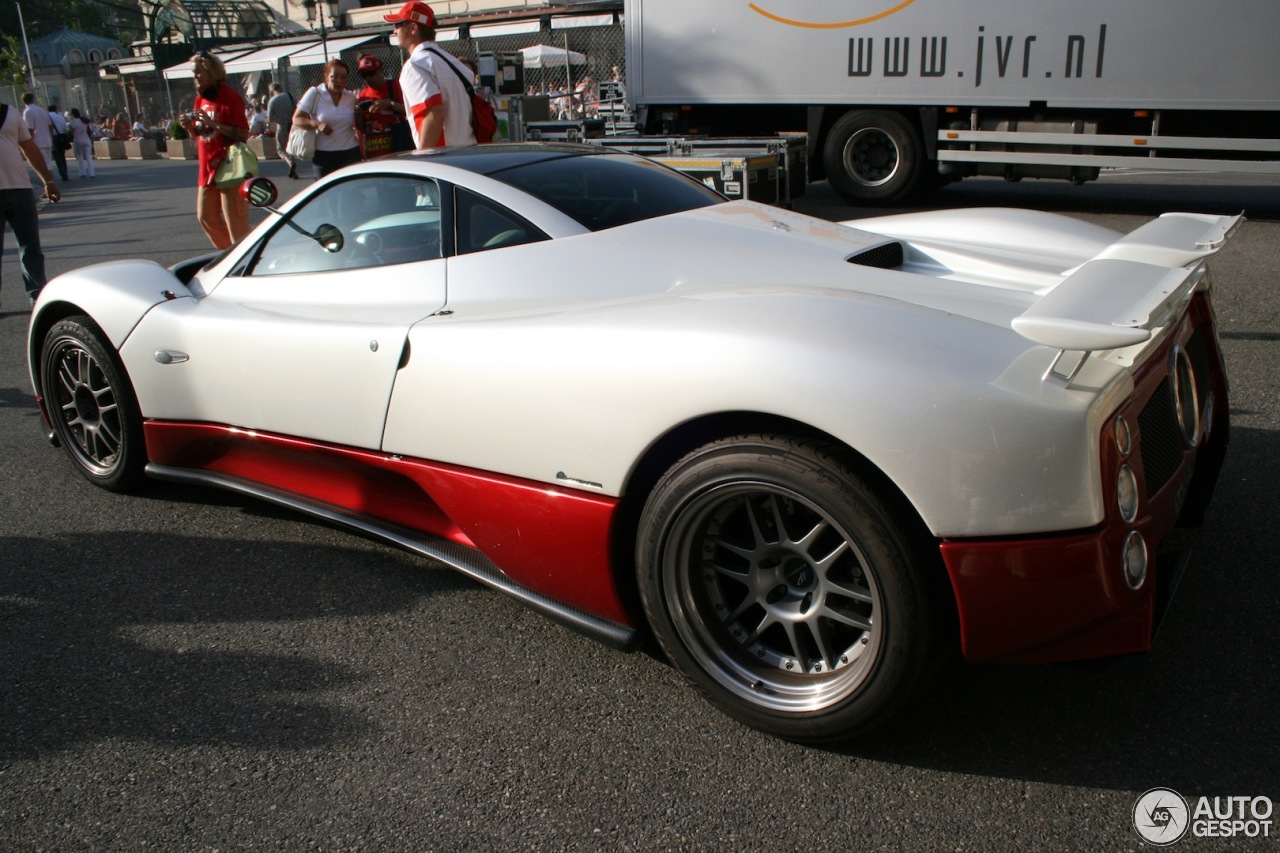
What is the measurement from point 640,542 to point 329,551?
150 cm

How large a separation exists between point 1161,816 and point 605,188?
2335 millimetres

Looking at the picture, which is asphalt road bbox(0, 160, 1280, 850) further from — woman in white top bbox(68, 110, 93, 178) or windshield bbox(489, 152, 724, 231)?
woman in white top bbox(68, 110, 93, 178)

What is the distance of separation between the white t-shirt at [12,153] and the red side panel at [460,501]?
4.37 m

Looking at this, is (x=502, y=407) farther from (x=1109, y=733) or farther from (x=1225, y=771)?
(x=1225, y=771)

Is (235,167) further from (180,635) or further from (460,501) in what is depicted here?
(460,501)

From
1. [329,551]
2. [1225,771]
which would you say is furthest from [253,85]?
[1225,771]

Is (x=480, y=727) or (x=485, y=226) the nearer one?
(x=480, y=727)

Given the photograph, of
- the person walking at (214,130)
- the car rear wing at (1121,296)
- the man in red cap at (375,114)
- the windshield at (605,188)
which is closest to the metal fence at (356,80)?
the man in red cap at (375,114)

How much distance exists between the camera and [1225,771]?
2.11m

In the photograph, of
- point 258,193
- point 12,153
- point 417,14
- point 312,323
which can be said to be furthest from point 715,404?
point 12,153

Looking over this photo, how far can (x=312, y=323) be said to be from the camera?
10.3 feet

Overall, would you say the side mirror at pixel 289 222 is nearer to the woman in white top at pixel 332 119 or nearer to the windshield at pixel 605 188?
the windshield at pixel 605 188

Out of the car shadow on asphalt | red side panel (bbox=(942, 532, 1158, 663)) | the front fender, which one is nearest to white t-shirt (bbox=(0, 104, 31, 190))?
the front fender

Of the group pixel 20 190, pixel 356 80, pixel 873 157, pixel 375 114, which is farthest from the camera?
pixel 356 80
